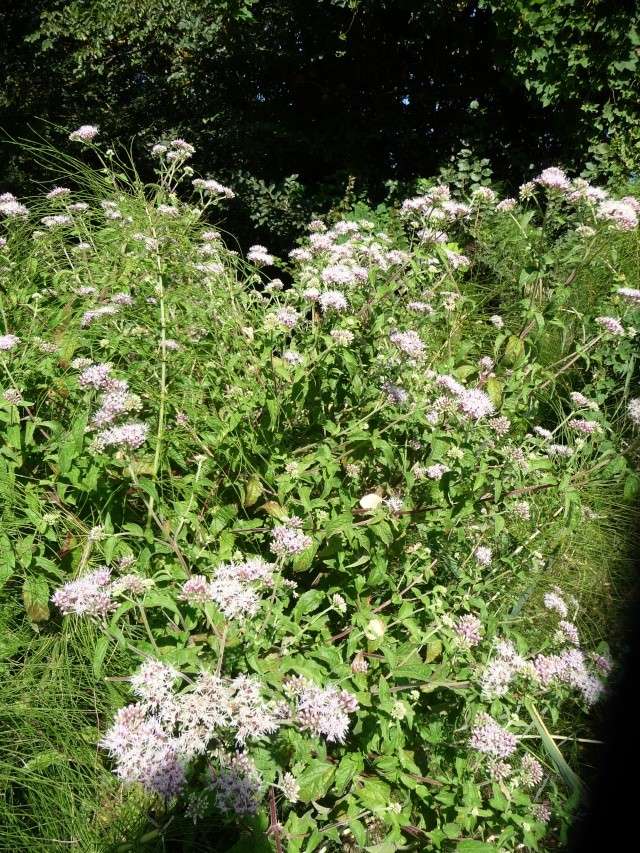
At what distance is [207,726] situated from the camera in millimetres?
1032

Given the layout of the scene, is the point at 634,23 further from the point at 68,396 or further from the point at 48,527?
the point at 48,527

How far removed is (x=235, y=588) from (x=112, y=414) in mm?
528

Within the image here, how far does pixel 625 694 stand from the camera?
6.20 ft

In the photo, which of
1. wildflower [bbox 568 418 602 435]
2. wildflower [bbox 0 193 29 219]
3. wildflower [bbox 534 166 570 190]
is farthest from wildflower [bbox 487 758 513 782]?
wildflower [bbox 0 193 29 219]

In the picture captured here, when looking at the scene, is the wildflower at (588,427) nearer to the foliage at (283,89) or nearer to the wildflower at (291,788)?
the wildflower at (291,788)

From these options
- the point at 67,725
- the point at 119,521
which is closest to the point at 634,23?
the point at 119,521

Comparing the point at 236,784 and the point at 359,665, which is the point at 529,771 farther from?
the point at 236,784

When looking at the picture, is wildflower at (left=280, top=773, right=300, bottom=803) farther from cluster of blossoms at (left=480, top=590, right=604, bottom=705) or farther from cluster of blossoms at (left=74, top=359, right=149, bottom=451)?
cluster of blossoms at (left=74, top=359, right=149, bottom=451)

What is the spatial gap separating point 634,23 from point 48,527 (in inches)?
187

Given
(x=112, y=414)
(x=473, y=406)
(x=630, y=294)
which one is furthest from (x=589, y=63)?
(x=112, y=414)

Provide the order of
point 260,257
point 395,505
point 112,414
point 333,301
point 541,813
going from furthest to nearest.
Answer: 1. point 260,257
2. point 333,301
3. point 395,505
4. point 541,813
5. point 112,414

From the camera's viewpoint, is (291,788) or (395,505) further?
(395,505)

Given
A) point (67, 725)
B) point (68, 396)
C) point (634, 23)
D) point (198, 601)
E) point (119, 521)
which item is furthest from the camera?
point (634, 23)

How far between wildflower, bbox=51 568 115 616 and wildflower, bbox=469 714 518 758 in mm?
835
